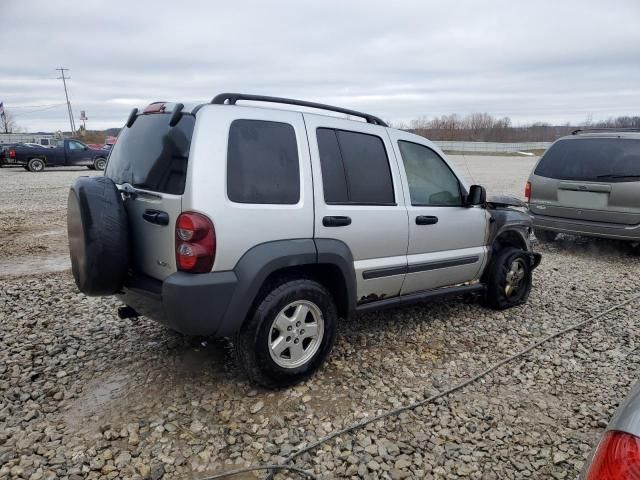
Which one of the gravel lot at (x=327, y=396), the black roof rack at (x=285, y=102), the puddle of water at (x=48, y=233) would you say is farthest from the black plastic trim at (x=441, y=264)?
the puddle of water at (x=48, y=233)

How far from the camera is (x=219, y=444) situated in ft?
9.16

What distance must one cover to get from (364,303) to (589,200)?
4838mm

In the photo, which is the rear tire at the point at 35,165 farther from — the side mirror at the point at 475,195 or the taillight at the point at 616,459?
the taillight at the point at 616,459

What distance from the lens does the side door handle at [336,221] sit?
330 centimetres

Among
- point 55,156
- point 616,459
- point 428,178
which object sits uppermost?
point 55,156

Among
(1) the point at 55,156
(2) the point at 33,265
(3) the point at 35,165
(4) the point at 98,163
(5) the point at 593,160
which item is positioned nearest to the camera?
(2) the point at 33,265

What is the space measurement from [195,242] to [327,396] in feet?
4.60

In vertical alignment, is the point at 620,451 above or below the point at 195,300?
below

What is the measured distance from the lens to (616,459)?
4.77 feet

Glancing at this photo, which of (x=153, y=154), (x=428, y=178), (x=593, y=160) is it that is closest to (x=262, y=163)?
(x=153, y=154)

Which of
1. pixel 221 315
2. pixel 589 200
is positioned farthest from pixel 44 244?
pixel 589 200

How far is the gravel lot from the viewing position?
269 centimetres

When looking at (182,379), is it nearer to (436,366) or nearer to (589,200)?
(436,366)

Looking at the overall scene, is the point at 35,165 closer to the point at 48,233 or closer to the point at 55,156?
the point at 55,156
